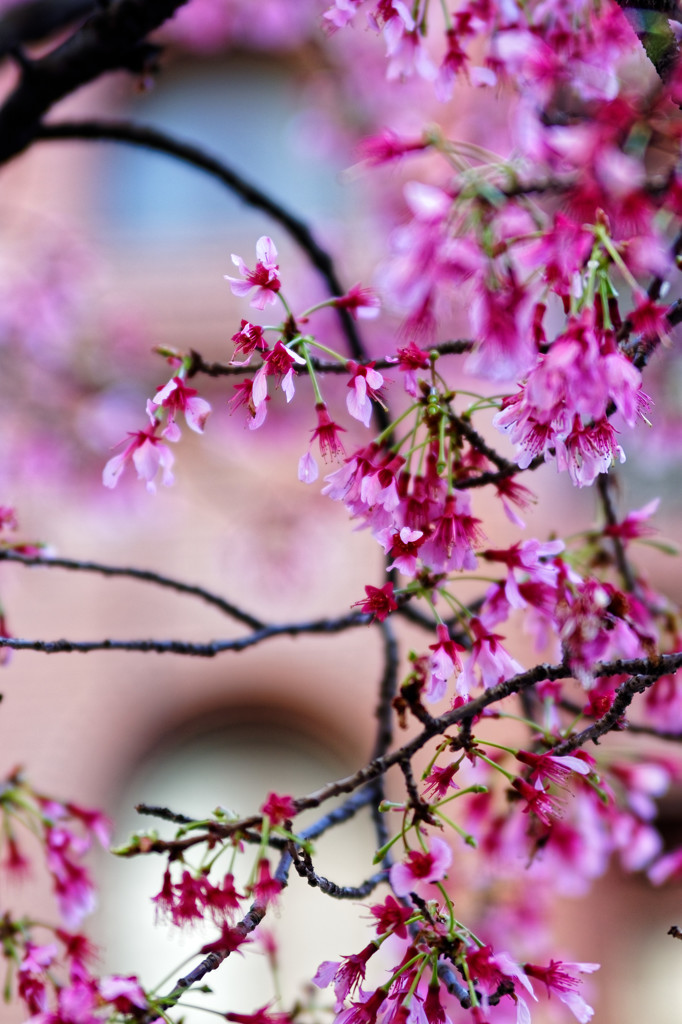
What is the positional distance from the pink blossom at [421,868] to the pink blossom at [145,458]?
358mm

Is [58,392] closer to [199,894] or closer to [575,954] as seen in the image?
[575,954]

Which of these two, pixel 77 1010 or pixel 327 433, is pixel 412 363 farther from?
pixel 77 1010

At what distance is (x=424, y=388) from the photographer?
0.78 metres

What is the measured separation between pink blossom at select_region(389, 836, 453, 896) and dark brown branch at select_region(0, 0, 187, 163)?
90 cm

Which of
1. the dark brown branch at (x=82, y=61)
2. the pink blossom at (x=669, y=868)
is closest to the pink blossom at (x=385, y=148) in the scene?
the dark brown branch at (x=82, y=61)

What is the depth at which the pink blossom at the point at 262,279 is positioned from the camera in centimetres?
81

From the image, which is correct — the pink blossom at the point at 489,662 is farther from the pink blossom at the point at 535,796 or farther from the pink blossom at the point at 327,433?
the pink blossom at the point at 327,433

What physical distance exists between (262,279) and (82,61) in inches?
21.2

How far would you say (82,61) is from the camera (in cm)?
118

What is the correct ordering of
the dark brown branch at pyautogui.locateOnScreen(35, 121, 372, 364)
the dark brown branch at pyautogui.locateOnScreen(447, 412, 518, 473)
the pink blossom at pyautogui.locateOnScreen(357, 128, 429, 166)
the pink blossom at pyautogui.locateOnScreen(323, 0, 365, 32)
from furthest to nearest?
the dark brown branch at pyautogui.locateOnScreen(35, 121, 372, 364) → the pink blossom at pyautogui.locateOnScreen(357, 128, 429, 166) → the pink blossom at pyautogui.locateOnScreen(323, 0, 365, 32) → the dark brown branch at pyautogui.locateOnScreen(447, 412, 518, 473)

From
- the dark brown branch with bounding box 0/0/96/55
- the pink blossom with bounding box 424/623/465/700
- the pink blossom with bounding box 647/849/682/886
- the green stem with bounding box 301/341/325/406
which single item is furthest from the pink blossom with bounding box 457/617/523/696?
the dark brown branch with bounding box 0/0/96/55

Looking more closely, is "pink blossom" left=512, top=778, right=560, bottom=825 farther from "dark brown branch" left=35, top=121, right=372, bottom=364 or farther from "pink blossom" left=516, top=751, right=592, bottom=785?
"dark brown branch" left=35, top=121, right=372, bottom=364

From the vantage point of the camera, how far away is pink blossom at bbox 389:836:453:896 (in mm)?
786

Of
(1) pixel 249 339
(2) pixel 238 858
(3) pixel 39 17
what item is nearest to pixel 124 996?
(1) pixel 249 339
